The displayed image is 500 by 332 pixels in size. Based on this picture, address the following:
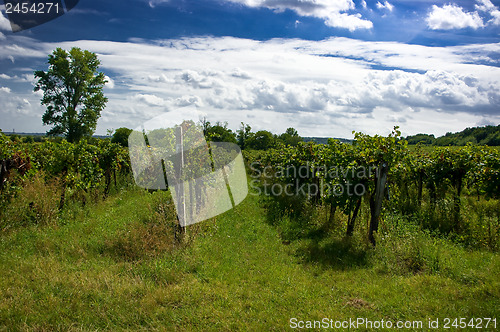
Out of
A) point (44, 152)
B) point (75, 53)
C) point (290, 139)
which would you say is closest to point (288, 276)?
point (44, 152)

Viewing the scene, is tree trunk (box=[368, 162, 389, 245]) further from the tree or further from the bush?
the tree

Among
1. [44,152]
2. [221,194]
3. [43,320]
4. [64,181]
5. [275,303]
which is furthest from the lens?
[221,194]

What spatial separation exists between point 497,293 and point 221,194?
9611mm

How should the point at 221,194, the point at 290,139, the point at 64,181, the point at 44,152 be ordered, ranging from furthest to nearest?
the point at 290,139, the point at 221,194, the point at 44,152, the point at 64,181

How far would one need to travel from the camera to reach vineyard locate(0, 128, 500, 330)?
179 inches

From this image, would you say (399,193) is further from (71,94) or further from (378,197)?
(71,94)

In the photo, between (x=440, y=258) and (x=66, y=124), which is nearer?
(x=440, y=258)

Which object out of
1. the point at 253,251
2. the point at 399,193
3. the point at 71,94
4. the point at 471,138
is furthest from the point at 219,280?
the point at 471,138

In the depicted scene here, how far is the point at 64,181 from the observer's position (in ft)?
32.8

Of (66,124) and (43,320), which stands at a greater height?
(66,124)

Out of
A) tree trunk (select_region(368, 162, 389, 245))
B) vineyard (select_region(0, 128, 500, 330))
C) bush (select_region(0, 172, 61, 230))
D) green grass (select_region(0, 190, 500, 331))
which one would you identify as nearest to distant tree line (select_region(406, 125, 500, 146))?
vineyard (select_region(0, 128, 500, 330))

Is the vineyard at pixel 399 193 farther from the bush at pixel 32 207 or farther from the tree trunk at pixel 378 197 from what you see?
the bush at pixel 32 207

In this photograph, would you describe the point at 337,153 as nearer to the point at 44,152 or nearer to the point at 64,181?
the point at 64,181

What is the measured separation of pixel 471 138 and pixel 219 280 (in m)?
66.8
